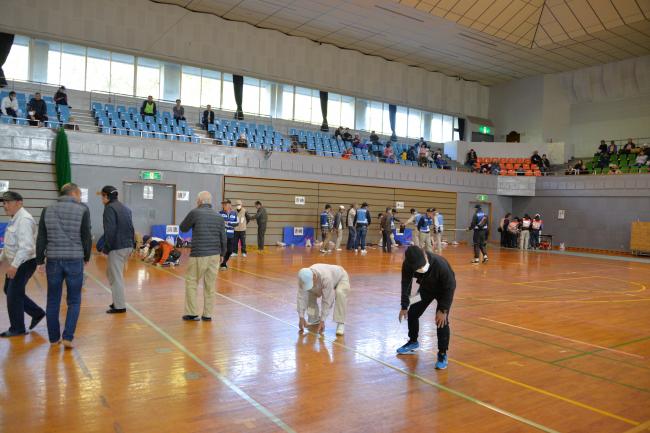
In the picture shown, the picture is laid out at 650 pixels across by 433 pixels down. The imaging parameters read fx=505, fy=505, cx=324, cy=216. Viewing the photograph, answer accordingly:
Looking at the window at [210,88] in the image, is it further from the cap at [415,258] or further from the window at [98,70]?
the cap at [415,258]

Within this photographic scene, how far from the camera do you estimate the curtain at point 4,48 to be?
59.0ft

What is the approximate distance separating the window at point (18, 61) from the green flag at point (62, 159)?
15.6ft

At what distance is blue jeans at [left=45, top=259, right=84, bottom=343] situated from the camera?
5285 mm

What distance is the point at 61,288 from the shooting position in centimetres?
536

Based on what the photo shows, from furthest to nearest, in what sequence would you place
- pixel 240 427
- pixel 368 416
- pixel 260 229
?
pixel 260 229 < pixel 368 416 < pixel 240 427

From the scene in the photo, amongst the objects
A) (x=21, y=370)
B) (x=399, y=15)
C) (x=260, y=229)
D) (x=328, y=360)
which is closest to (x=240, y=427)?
(x=328, y=360)

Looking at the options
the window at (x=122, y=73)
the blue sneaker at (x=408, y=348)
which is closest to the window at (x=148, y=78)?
the window at (x=122, y=73)

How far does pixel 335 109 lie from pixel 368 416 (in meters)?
24.2

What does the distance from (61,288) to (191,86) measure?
18674 millimetres

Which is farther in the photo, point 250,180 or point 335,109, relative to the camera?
point 335,109

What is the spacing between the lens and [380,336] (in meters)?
6.40

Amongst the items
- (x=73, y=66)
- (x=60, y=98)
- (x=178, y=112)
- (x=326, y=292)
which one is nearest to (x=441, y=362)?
(x=326, y=292)

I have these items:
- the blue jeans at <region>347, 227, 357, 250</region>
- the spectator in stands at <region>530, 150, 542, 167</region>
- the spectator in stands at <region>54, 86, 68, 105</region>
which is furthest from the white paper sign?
the spectator in stands at <region>530, 150, 542, 167</region>

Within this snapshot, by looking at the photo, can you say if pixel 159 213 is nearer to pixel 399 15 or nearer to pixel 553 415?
pixel 399 15
